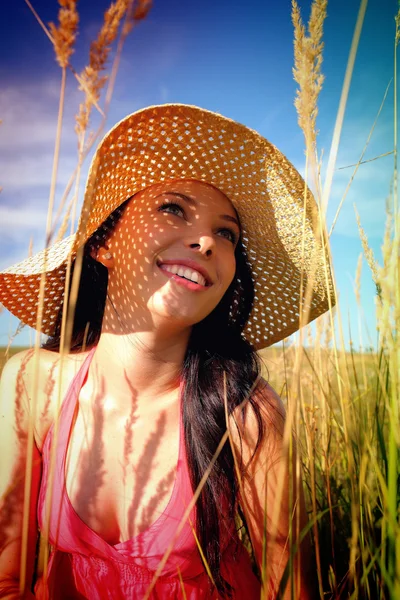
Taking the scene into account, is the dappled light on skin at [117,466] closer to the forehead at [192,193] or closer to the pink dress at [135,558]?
the pink dress at [135,558]

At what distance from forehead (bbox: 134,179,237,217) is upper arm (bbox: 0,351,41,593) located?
102cm

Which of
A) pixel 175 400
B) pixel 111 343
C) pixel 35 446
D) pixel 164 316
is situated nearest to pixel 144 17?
pixel 164 316

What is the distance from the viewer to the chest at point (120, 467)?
60.4 inches

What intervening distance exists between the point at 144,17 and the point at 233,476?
167 cm

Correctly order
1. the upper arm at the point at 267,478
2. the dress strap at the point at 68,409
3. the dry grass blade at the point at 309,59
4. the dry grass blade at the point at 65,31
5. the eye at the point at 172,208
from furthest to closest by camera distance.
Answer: the eye at the point at 172,208 < the dress strap at the point at 68,409 < the upper arm at the point at 267,478 < the dry grass blade at the point at 309,59 < the dry grass blade at the point at 65,31

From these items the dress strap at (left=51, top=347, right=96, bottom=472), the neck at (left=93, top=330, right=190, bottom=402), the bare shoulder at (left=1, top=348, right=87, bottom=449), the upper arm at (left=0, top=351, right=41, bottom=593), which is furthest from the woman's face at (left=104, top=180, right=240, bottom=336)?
the upper arm at (left=0, top=351, right=41, bottom=593)

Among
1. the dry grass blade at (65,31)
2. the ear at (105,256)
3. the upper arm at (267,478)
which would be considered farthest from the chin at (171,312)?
the dry grass blade at (65,31)

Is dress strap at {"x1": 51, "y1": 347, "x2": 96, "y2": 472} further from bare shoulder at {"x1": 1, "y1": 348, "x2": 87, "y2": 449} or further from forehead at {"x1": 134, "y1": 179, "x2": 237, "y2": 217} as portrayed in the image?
forehead at {"x1": 134, "y1": 179, "x2": 237, "y2": 217}

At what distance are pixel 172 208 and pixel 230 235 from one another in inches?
14.7

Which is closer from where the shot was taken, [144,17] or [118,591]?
[144,17]

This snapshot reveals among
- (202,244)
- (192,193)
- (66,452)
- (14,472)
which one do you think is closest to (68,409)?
(66,452)

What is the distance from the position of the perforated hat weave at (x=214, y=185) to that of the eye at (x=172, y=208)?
181 millimetres

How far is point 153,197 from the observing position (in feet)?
5.66

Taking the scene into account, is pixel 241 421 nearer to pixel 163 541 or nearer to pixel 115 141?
pixel 163 541
